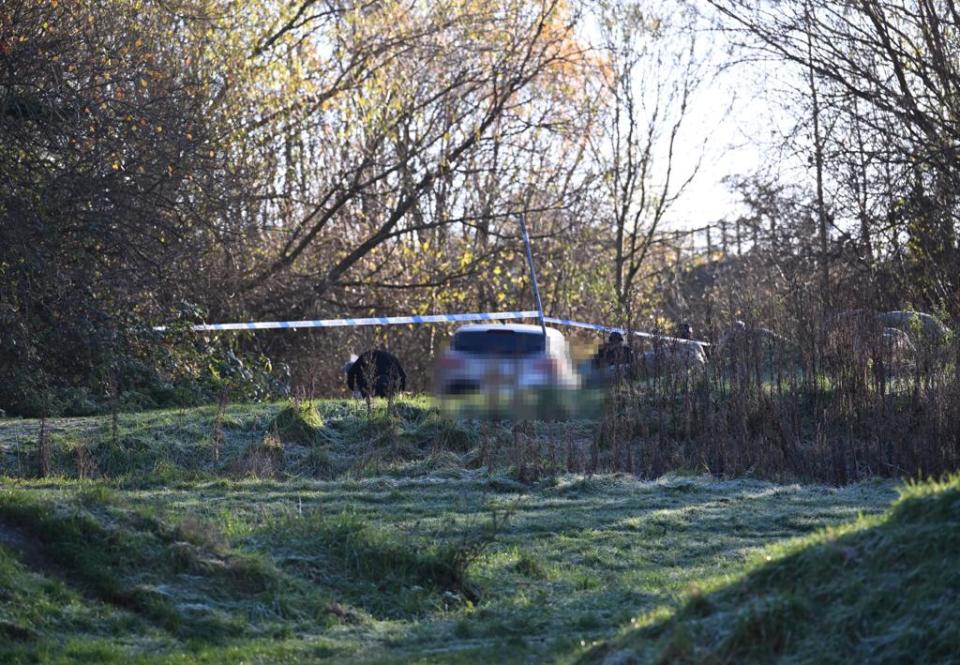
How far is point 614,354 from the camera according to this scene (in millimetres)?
15961

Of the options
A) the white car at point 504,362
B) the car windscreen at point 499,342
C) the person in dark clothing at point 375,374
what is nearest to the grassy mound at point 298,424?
the person in dark clothing at point 375,374

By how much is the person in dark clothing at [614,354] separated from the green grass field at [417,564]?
388cm

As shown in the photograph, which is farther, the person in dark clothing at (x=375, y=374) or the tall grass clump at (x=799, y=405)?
the person in dark clothing at (x=375, y=374)

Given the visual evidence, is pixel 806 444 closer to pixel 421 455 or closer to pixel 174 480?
pixel 421 455

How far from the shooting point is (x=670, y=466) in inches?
516

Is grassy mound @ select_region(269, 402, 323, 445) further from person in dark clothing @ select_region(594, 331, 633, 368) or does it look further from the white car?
person in dark clothing @ select_region(594, 331, 633, 368)

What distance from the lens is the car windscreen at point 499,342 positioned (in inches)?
666

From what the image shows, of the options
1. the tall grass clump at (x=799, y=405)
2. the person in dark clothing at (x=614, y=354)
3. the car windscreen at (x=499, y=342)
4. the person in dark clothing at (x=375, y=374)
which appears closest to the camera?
the tall grass clump at (x=799, y=405)

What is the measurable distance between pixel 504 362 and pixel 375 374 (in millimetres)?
2086

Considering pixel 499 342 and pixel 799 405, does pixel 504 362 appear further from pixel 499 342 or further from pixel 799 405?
pixel 799 405

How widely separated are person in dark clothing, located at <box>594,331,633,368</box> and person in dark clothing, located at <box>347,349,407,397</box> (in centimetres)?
249

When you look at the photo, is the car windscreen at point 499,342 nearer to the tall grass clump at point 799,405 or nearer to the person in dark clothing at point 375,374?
the person in dark clothing at point 375,374

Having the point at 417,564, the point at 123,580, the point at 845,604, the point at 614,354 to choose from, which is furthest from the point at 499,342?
the point at 845,604

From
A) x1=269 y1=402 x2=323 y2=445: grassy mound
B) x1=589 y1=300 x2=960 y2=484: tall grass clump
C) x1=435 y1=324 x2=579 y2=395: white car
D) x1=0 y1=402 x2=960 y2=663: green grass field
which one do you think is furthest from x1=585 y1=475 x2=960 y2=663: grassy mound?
x1=435 y1=324 x2=579 y2=395: white car
